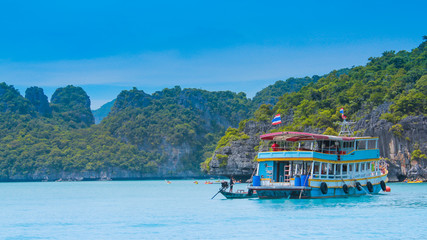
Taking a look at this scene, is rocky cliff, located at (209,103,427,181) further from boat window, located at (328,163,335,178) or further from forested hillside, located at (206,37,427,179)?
boat window, located at (328,163,335,178)

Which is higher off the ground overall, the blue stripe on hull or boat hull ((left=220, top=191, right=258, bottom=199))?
the blue stripe on hull

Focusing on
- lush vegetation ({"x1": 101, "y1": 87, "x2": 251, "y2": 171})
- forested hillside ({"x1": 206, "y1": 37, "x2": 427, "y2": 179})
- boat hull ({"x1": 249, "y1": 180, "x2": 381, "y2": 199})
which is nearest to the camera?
boat hull ({"x1": 249, "y1": 180, "x2": 381, "y2": 199})

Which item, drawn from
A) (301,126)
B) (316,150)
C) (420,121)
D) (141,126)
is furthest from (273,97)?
(316,150)

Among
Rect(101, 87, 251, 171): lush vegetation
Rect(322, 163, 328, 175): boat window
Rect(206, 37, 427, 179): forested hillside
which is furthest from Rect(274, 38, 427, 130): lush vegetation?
Rect(101, 87, 251, 171): lush vegetation

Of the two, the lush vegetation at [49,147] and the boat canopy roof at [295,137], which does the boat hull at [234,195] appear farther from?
the lush vegetation at [49,147]

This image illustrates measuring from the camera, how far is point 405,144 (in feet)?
247

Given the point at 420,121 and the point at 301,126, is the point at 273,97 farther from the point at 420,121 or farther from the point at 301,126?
the point at 420,121

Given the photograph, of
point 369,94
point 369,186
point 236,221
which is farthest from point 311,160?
point 369,94

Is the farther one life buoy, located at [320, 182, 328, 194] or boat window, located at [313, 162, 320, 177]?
boat window, located at [313, 162, 320, 177]

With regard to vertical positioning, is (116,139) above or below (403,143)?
above

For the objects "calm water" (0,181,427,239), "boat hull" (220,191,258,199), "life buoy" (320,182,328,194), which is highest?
"life buoy" (320,182,328,194)

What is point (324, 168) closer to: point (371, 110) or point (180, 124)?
point (371, 110)

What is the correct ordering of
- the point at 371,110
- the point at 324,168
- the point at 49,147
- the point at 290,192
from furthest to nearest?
the point at 49,147 → the point at 371,110 → the point at 324,168 → the point at 290,192

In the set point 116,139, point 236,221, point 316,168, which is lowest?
point 236,221
